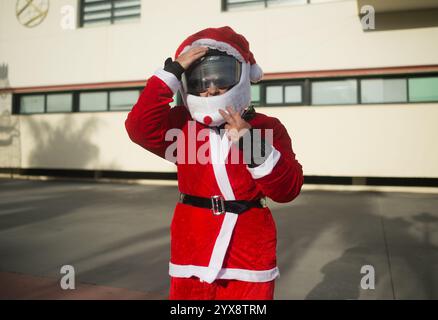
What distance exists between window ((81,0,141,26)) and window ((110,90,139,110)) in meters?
2.29

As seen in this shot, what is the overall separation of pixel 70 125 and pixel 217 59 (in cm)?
1099

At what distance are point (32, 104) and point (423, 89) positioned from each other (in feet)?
39.5

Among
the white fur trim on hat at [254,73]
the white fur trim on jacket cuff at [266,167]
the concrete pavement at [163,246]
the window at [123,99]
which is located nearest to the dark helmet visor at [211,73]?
the white fur trim on hat at [254,73]

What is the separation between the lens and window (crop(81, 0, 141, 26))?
10.7 meters

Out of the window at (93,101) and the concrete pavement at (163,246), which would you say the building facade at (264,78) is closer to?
the window at (93,101)

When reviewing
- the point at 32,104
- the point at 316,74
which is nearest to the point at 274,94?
the point at 316,74

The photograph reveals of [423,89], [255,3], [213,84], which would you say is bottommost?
[213,84]

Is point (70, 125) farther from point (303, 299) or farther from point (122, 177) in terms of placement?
point (303, 299)

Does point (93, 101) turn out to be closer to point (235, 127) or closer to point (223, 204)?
point (223, 204)

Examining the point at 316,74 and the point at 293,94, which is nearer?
the point at 316,74

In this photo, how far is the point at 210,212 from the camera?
1.51 meters

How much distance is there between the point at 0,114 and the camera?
12.1 m

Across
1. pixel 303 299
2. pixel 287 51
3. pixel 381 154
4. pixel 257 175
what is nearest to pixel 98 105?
pixel 287 51

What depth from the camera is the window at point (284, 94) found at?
9.34 meters
